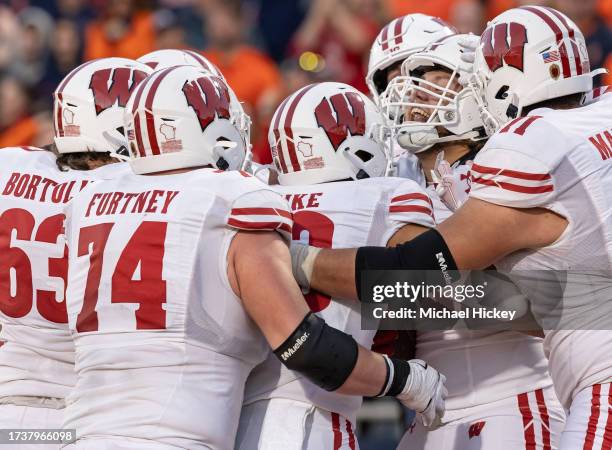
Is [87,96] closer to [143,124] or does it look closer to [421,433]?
[143,124]

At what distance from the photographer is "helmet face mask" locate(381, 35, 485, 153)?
16.7 ft

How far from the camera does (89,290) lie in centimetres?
405

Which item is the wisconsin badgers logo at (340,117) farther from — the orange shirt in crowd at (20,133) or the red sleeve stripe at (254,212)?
the orange shirt in crowd at (20,133)

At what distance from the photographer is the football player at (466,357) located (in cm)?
464

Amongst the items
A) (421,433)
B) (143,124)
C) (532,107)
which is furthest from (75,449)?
(532,107)

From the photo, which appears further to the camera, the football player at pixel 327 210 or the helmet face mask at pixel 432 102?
the helmet face mask at pixel 432 102

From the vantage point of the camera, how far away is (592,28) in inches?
346

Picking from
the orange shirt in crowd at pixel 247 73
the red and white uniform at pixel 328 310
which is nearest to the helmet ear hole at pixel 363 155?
the red and white uniform at pixel 328 310

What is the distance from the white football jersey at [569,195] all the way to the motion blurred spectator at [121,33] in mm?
7065

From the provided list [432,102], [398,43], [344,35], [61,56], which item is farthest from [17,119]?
[432,102]

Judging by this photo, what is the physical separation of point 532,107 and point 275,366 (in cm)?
141

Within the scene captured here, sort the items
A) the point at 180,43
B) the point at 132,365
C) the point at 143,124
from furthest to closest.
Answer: the point at 180,43, the point at 143,124, the point at 132,365

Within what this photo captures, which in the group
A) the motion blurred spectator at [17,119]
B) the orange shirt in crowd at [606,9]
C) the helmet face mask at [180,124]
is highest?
the helmet face mask at [180,124]

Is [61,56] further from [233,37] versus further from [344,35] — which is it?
[344,35]
